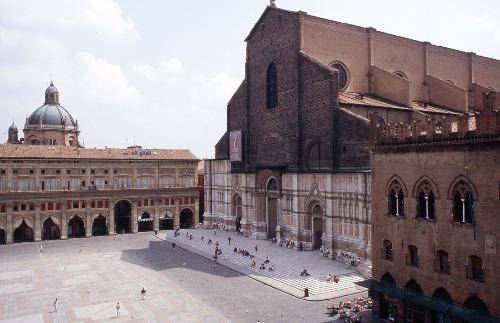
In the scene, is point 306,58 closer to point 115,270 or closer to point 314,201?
point 314,201

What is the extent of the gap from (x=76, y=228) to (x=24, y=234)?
6.37m

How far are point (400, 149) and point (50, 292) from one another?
2675 cm

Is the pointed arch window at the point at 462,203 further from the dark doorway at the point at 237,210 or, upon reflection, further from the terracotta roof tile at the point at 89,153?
the terracotta roof tile at the point at 89,153

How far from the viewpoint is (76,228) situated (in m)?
61.4

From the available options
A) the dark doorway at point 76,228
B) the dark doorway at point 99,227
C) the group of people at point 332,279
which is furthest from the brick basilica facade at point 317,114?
the dark doorway at point 76,228

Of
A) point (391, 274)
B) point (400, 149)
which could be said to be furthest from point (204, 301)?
point (400, 149)

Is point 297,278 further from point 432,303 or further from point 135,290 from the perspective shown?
point 432,303

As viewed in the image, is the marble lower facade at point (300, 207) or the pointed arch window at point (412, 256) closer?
the pointed arch window at point (412, 256)

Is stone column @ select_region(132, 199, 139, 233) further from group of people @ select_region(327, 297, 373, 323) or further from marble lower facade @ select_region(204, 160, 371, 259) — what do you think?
group of people @ select_region(327, 297, 373, 323)

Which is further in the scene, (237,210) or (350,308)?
(237,210)

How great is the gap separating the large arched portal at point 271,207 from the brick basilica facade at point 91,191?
20.3m

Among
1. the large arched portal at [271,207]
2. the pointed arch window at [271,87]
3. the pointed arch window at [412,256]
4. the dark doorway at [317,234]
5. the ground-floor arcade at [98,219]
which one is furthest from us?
the ground-floor arcade at [98,219]

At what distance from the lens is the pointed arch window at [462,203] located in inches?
782

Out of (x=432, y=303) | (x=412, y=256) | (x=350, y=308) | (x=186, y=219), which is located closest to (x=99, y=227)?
(x=186, y=219)
